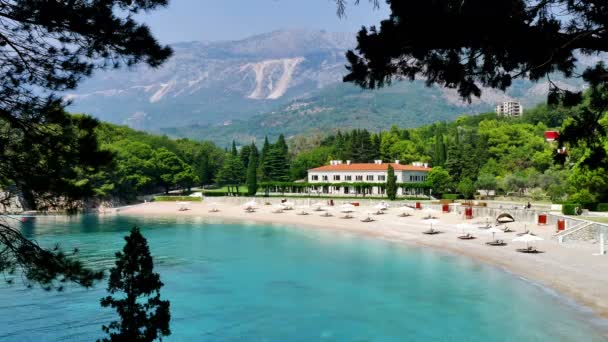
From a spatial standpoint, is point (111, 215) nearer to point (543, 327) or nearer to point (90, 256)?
point (90, 256)

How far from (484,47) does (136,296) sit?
7357mm

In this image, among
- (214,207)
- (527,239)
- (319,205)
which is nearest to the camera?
(527,239)

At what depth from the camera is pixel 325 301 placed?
71.3 feet

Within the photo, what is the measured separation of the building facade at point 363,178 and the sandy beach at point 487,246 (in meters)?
11.9

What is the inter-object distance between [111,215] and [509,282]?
2008 inches

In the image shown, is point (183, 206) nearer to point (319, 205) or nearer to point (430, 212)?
point (319, 205)

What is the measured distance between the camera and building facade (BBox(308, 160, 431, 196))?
6731cm

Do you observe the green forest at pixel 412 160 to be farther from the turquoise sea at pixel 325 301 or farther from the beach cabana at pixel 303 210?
the turquoise sea at pixel 325 301

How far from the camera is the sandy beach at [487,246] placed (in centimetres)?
2088

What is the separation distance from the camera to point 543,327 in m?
17.0

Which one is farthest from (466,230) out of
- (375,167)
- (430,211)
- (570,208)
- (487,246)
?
(375,167)

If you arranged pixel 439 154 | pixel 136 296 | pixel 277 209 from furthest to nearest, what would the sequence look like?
pixel 439 154 → pixel 277 209 → pixel 136 296

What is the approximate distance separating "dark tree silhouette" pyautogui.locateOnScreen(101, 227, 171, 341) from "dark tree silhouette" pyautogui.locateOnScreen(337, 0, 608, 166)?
16.1 ft

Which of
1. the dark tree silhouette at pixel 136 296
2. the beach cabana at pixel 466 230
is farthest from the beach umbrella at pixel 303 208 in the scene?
the dark tree silhouette at pixel 136 296
